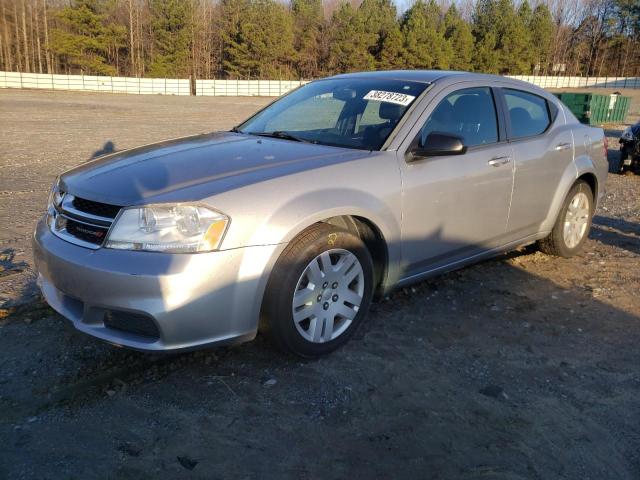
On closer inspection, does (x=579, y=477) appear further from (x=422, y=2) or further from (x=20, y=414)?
(x=422, y=2)

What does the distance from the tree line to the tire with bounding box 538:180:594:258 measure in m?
45.5

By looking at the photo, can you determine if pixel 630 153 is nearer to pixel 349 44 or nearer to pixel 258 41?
pixel 258 41

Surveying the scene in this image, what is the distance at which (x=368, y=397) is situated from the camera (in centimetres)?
298

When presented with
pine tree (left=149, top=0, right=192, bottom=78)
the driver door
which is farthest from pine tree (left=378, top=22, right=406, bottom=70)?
the driver door

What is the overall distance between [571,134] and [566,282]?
131cm

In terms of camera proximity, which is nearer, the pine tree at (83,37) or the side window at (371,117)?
the side window at (371,117)

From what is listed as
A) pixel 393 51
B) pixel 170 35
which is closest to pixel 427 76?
pixel 170 35

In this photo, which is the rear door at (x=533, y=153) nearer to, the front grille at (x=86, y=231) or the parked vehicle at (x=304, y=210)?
the parked vehicle at (x=304, y=210)

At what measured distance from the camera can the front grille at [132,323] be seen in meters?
2.79

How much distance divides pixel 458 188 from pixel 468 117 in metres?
0.64

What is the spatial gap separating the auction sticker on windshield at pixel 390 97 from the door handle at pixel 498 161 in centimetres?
77

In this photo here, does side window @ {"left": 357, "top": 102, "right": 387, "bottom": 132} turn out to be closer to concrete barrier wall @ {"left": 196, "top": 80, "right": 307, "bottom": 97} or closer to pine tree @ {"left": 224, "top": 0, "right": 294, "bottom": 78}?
concrete barrier wall @ {"left": 196, "top": 80, "right": 307, "bottom": 97}

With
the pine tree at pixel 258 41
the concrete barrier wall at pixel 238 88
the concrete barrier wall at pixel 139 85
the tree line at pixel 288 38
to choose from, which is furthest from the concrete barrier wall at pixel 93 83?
the pine tree at pixel 258 41

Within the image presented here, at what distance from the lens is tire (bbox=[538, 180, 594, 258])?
5121mm
